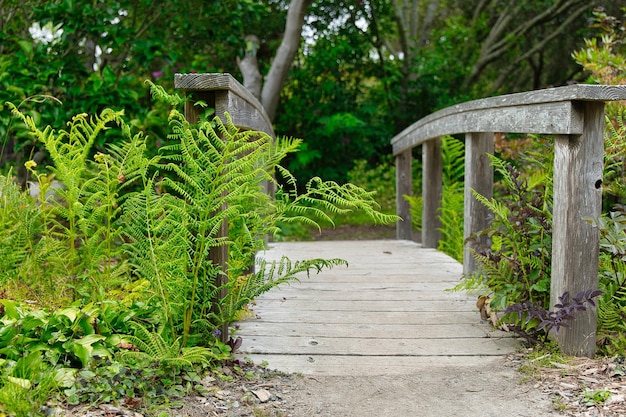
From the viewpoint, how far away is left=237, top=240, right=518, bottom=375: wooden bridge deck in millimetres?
3072

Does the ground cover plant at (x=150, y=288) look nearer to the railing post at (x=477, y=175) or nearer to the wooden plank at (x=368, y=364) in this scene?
the wooden plank at (x=368, y=364)

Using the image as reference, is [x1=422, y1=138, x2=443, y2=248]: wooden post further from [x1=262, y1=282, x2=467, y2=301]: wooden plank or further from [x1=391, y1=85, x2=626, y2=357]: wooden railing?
[x1=391, y1=85, x2=626, y2=357]: wooden railing

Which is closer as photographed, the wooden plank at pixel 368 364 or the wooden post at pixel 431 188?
the wooden plank at pixel 368 364

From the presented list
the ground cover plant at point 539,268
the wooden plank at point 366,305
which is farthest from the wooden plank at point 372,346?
the wooden plank at point 366,305

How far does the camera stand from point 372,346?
326cm

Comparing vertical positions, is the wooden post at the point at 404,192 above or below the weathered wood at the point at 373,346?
above

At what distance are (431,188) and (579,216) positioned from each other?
345cm

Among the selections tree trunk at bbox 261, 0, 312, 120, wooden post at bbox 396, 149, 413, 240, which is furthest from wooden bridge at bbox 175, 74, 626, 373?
tree trunk at bbox 261, 0, 312, 120

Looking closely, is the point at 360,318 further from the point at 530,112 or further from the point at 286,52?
the point at 286,52

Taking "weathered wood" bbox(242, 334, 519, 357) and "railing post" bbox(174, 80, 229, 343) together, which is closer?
"railing post" bbox(174, 80, 229, 343)

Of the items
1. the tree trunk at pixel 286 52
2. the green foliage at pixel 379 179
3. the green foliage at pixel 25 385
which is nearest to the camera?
the green foliage at pixel 25 385

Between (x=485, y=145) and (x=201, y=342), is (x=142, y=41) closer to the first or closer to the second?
(x=485, y=145)

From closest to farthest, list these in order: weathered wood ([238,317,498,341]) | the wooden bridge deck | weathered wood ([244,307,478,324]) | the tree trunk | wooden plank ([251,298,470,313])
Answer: the wooden bridge deck → weathered wood ([238,317,498,341]) → weathered wood ([244,307,478,324]) → wooden plank ([251,298,470,313]) → the tree trunk

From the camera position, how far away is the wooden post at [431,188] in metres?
6.27
